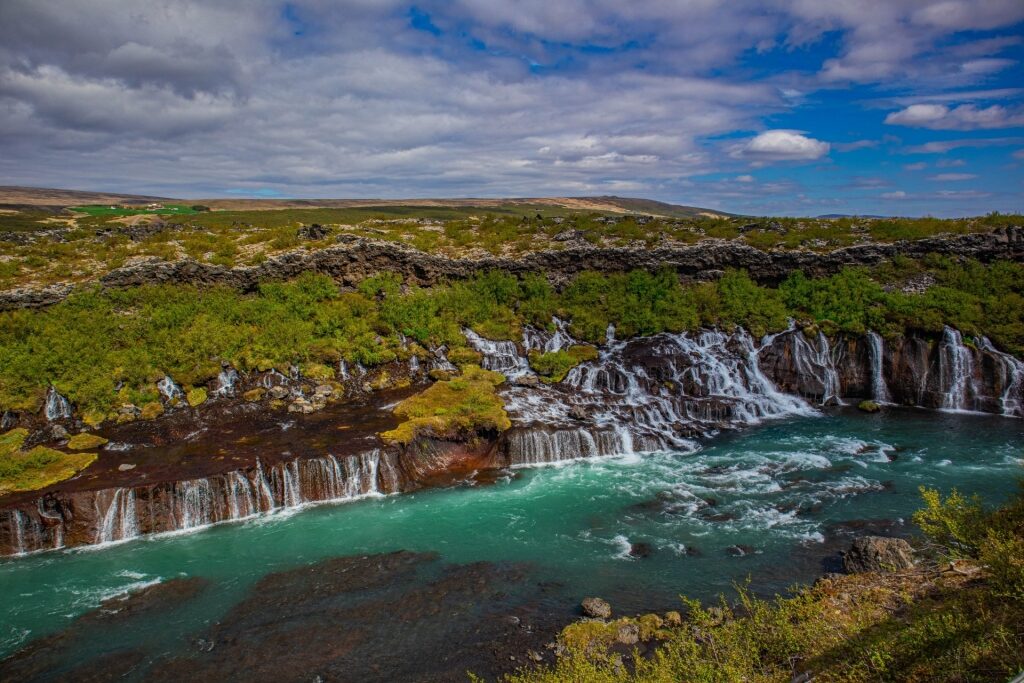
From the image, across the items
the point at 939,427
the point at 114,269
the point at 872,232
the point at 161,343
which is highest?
the point at 872,232

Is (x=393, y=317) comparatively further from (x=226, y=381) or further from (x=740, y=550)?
(x=740, y=550)

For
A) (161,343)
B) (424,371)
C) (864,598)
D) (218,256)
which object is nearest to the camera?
(864,598)

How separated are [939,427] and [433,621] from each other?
26.1 metres

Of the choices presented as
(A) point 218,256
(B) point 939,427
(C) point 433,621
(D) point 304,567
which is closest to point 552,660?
(C) point 433,621

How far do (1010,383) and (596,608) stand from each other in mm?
28175

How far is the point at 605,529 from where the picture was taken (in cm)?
1833

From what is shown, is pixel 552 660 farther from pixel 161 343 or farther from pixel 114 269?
pixel 114 269

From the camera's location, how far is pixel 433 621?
13812 mm

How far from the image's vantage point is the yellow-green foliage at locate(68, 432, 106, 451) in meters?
22.4

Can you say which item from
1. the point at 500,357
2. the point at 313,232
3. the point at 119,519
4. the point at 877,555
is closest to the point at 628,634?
the point at 877,555

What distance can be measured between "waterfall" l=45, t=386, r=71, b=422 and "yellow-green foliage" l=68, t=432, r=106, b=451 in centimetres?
220

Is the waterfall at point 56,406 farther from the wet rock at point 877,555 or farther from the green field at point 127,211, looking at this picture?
the green field at point 127,211

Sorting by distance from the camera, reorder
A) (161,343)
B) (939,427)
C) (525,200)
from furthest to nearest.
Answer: (525,200) → (161,343) → (939,427)

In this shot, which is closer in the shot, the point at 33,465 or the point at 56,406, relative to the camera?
the point at 33,465
